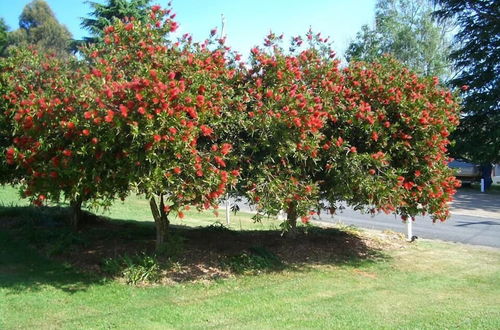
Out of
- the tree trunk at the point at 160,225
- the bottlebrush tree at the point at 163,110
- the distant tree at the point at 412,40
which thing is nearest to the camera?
the bottlebrush tree at the point at 163,110

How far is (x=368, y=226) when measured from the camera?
1384 centimetres

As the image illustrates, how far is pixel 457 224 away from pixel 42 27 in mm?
53307

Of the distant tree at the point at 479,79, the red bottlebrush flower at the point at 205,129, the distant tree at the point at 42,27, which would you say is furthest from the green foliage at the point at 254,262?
the distant tree at the point at 42,27

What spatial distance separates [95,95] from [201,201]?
1.79m

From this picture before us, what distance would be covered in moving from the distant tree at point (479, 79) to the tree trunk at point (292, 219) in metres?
18.4

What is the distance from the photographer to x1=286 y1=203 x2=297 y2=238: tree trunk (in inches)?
288

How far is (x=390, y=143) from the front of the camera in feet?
25.5

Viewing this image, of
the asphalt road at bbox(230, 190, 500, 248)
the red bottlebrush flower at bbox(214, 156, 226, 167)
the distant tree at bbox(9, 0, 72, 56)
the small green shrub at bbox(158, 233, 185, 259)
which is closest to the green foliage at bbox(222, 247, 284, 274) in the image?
the small green shrub at bbox(158, 233, 185, 259)

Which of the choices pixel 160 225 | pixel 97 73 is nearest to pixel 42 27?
pixel 160 225

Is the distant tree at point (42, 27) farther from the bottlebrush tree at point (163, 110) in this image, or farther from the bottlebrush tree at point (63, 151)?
the bottlebrush tree at point (63, 151)

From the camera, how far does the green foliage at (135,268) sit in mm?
6906

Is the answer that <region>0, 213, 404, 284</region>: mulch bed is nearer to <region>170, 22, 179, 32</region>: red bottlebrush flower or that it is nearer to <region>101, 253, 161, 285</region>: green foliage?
<region>101, 253, 161, 285</region>: green foliage

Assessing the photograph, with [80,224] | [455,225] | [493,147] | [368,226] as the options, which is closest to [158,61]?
[80,224]

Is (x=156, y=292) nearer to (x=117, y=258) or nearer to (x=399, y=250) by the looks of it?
(x=117, y=258)
